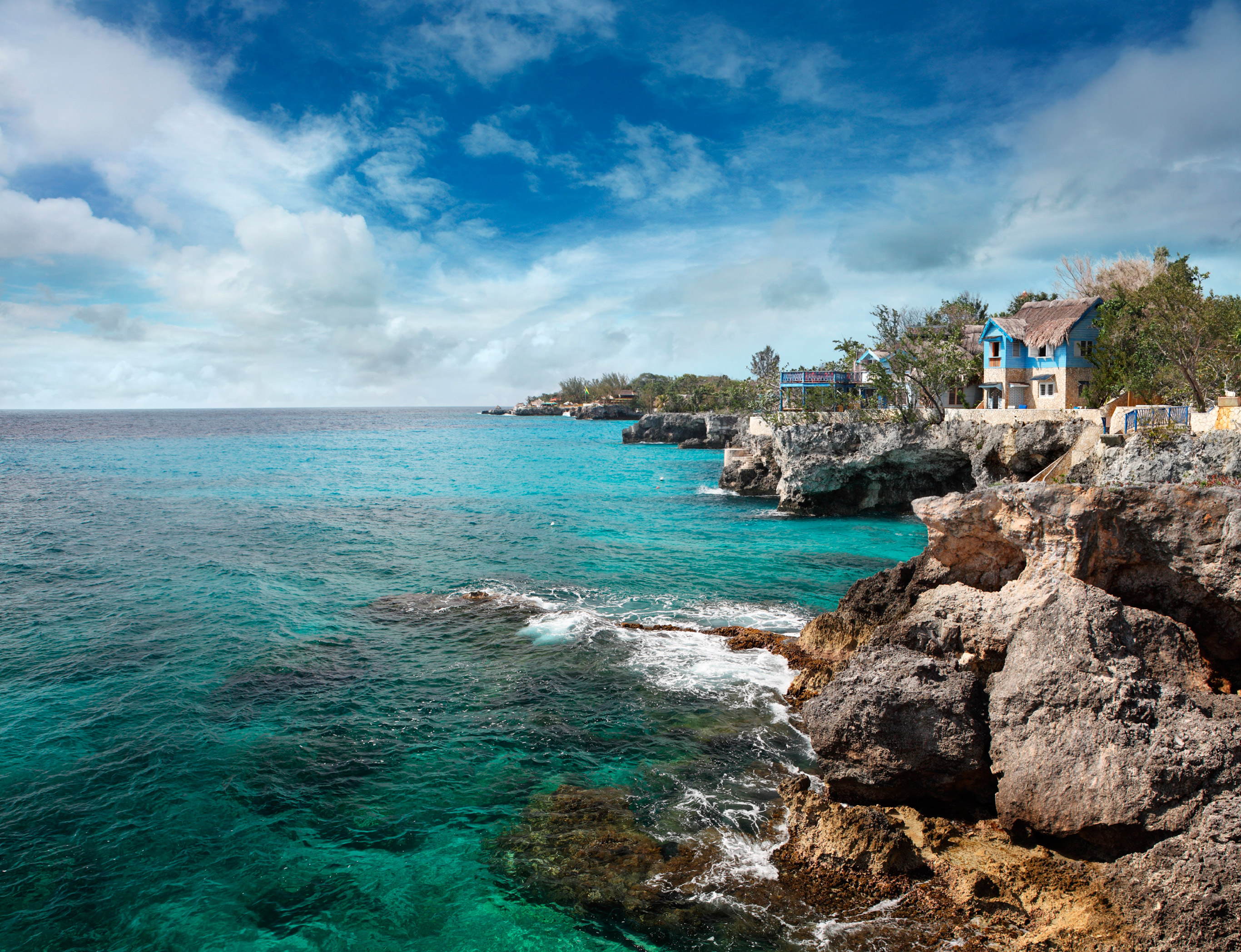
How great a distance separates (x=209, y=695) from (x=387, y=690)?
3978 millimetres

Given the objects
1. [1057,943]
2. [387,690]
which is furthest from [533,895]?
[387,690]

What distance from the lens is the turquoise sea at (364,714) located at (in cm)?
926

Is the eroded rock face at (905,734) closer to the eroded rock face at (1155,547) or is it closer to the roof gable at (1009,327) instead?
the eroded rock face at (1155,547)

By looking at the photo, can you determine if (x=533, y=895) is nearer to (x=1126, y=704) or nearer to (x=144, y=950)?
(x=144, y=950)

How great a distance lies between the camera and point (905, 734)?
10719 millimetres

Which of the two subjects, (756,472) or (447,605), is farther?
(756,472)

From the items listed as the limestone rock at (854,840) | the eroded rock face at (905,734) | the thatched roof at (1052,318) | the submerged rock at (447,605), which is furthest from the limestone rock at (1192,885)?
the thatched roof at (1052,318)

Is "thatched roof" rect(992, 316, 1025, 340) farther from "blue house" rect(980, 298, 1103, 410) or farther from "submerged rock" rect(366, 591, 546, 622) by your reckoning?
"submerged rock" rect(366, 591, 546, 622)

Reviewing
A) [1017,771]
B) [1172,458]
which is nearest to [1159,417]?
[1172,458]

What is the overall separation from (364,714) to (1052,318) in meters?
47.6

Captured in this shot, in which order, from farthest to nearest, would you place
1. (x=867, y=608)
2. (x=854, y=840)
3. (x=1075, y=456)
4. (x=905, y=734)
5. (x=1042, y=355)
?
(x=1042, y=355)
(x=1075, y=456)
(x=867, y=608)
(x=905, y=734)
(x=854, y=840)

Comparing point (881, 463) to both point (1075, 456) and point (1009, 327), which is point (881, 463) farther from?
point (1009, 327)

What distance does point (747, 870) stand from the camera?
940 cm

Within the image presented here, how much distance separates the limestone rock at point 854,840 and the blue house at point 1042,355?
39.9 m
